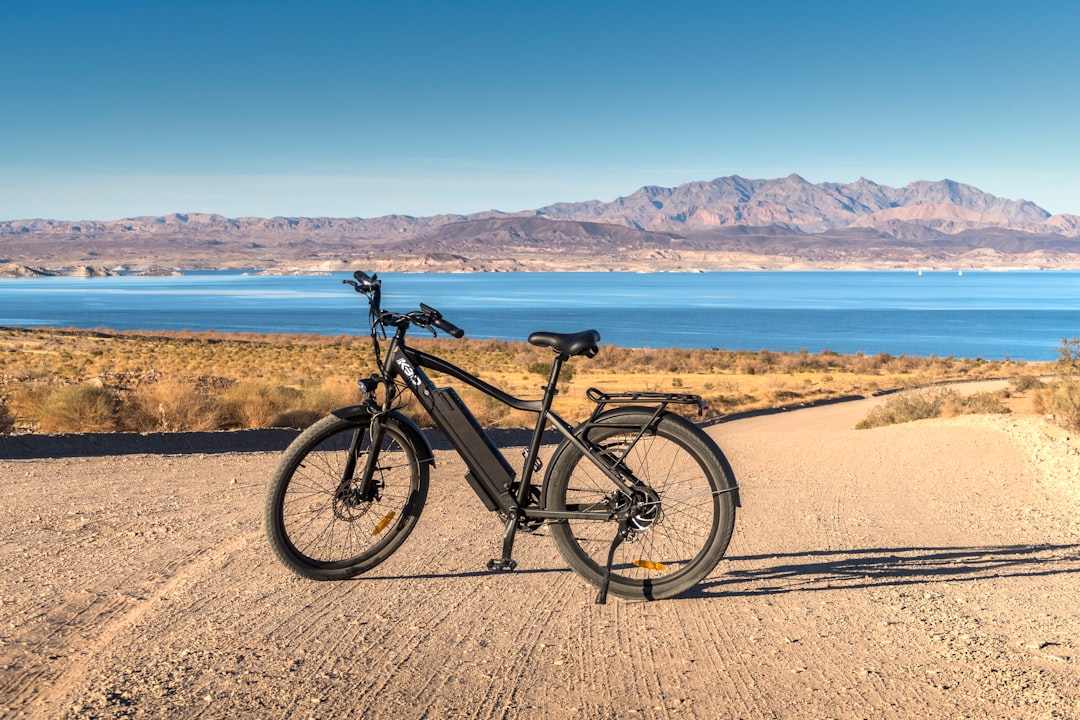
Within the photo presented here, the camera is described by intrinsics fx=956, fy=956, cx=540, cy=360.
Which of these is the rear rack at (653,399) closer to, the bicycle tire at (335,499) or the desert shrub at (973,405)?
the bicycle tire at (335,499)

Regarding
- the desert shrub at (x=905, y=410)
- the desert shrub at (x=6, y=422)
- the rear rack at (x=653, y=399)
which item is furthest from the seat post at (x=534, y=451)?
the desert shrub at (x=905, y=410)

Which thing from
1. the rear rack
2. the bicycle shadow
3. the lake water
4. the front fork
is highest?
the rear rack

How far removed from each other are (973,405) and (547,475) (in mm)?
16863

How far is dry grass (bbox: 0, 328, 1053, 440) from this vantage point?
16.1 meters

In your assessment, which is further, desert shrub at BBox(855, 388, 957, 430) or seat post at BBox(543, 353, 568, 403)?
desert shrub at BBox(855, 388, 957, 430)

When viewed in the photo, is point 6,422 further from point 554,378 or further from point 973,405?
point 973,405

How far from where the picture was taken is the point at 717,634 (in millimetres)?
4398

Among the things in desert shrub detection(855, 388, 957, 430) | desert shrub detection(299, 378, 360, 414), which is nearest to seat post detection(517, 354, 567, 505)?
desert shrub detection(299, 378, 360, 414)

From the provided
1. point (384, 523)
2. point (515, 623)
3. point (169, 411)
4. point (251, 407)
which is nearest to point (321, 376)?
point (251, 407)

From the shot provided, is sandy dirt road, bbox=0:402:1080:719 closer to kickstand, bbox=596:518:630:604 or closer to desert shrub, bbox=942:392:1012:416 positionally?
kickstand, bbox=596:518:630:604

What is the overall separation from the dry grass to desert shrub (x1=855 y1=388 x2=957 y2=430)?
538 centimetres

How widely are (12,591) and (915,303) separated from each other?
512 feet

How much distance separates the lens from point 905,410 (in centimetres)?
1889

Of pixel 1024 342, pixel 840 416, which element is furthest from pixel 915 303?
pixel 840 416
